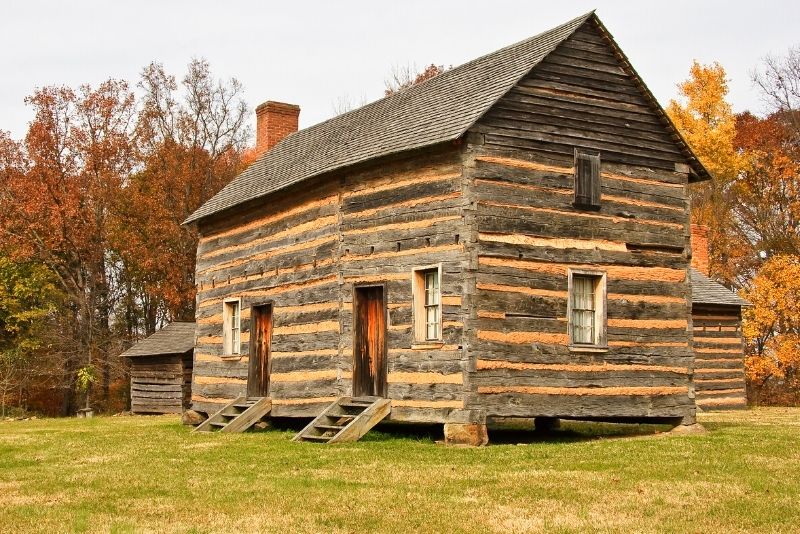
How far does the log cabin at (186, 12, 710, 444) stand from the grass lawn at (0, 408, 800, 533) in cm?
132

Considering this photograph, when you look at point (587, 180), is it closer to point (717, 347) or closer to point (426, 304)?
point (426, 304)

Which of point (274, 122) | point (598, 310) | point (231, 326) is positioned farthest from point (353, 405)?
point (274, 122)

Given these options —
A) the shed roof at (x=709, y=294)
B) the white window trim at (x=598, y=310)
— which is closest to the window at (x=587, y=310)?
the white window trim at (x=598, y=310)

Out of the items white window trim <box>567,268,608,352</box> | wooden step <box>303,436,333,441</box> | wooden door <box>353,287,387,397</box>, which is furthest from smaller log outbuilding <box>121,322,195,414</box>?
white window trim <box>567,268,608,352</box>

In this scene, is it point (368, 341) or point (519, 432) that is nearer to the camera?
point (368, 341)

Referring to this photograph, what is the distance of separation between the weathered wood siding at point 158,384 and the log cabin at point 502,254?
42.6 feet

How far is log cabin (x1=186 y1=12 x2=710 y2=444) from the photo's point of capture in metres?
15.9

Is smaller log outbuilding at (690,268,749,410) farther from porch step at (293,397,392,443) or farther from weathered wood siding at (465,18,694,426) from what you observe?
porch step at (293,397,392,443)

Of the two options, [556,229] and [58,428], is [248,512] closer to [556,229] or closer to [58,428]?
[556,229]

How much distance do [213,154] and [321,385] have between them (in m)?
25.9

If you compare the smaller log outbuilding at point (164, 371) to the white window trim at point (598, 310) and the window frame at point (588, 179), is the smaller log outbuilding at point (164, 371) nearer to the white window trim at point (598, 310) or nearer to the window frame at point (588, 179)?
the white window trim at point (598, 310)

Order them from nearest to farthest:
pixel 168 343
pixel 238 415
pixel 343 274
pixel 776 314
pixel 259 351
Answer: pixel 343 274, pixel 238 415, pixel 259 351, pixel 168 343, pixel 776 314

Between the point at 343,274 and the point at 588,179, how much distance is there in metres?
4.85

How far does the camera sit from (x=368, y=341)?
57.5ft
